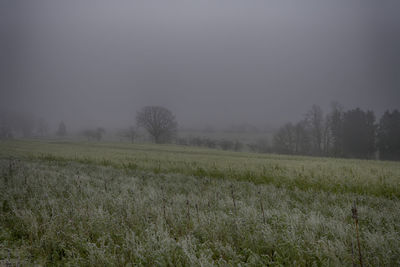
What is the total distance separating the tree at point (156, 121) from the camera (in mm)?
63475

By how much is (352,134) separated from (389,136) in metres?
6.97

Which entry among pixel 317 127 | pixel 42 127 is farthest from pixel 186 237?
pixel 42 127

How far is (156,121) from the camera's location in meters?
64.2

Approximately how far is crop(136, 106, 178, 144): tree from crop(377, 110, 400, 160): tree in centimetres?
5664

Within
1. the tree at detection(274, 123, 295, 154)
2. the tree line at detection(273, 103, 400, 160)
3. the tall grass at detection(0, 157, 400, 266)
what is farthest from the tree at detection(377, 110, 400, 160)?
the tall grass at detection(0, 157, 400, 266)

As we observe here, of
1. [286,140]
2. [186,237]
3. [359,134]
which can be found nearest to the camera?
[186,237]

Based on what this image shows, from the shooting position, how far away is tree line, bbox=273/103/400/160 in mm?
44287

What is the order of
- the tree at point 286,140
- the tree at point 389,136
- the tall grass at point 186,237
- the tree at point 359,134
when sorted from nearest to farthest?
the tall grass at point 186,237 → the tree at point 389,136 → the tree at point 359,134 → the tree at point 286,140

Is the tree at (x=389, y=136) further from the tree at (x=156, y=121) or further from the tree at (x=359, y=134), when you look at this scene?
the tree at (x=156, y=121)

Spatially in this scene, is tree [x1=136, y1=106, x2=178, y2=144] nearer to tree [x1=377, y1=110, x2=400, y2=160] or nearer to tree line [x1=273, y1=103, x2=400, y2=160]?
tree line [x1=273, y1=103, x2=400, y2=160]

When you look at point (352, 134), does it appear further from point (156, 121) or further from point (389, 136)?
point (156, 121)

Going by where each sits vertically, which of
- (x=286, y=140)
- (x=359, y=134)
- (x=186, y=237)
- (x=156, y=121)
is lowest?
(x=186, y=237)

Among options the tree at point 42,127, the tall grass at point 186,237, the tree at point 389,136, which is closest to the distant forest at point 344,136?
the tree at point 389,136

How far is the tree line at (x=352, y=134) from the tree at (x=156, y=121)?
41239 millimetres
